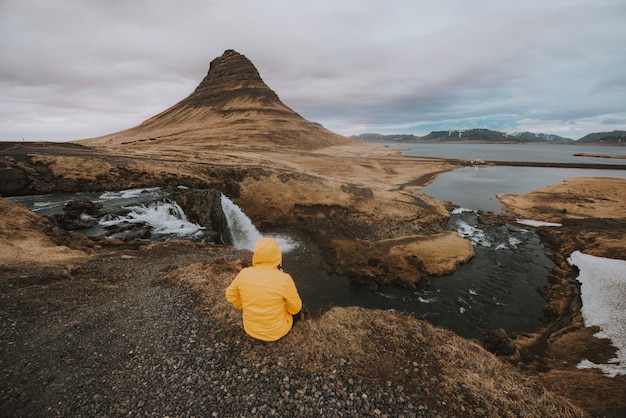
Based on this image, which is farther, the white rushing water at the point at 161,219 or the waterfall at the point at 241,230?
the waterfall at the point at 241,230

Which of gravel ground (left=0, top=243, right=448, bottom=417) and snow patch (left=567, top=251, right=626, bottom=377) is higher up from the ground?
gravel ground (left=0, top=243, right=448, bottom=417)

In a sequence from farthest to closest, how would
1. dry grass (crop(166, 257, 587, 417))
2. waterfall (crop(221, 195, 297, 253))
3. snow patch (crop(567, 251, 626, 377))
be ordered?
waterfall (crop(221, 195, 297, 253)), snow patch (crop(567, 251, 626, 377)), dry grass (crop(166, 257, 587, 417))

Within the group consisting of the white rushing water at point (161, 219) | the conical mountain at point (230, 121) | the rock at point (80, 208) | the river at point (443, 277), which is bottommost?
the river at point (443, 277)

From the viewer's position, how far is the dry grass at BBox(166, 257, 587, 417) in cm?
798

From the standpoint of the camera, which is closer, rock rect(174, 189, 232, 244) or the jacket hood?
the jacket hood

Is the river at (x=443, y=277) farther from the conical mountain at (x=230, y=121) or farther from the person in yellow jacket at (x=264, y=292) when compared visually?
the conical mountain at (x=230, y=121)

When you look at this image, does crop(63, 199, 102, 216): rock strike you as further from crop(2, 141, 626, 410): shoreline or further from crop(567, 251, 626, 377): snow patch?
crop(567, 251, 626, 377): snow patch

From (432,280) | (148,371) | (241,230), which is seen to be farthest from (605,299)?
(241,230)

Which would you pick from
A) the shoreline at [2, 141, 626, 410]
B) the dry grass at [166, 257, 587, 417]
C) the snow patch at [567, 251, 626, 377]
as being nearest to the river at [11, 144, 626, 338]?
the shoreline at [2, 141, 626, 410]

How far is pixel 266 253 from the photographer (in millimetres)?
7918

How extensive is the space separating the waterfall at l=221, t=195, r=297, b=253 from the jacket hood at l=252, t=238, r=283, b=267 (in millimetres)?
20900

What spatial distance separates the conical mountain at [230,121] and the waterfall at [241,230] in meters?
61.3

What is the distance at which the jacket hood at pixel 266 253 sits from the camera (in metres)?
7.88

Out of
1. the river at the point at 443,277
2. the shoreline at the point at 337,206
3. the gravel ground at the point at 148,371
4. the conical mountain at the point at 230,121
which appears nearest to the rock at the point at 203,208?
the river at the point at 443,277
